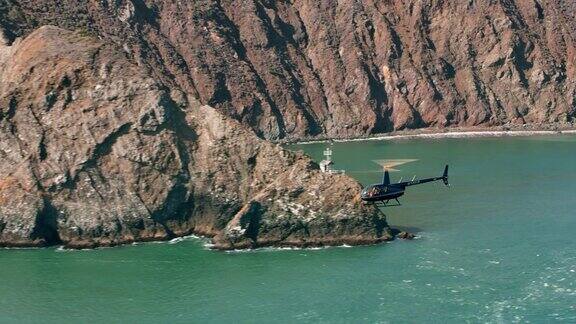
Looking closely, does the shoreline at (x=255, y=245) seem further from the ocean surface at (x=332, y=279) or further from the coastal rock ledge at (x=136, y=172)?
the ocean surface at (x=332, y=279)

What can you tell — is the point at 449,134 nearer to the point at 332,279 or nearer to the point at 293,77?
the point at 293,77

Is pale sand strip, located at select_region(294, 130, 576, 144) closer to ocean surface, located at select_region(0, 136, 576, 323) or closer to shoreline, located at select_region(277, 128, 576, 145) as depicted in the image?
shoreline, located at select_region(277, 128, 576, 145)

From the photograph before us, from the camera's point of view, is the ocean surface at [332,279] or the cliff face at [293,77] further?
the cliff face at [293,77]

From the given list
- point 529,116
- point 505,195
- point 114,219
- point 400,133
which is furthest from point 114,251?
point 529,116

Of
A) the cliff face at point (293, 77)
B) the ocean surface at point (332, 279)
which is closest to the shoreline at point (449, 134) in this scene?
the cliff face at point (293, 77)

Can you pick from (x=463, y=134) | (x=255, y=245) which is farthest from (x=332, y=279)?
(x=463, y=134)

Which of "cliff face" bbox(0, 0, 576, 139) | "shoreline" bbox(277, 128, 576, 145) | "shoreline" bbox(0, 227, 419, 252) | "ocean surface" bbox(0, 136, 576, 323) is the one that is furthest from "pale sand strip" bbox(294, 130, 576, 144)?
"shoreline" bbox(0, 227, 419, 252)
